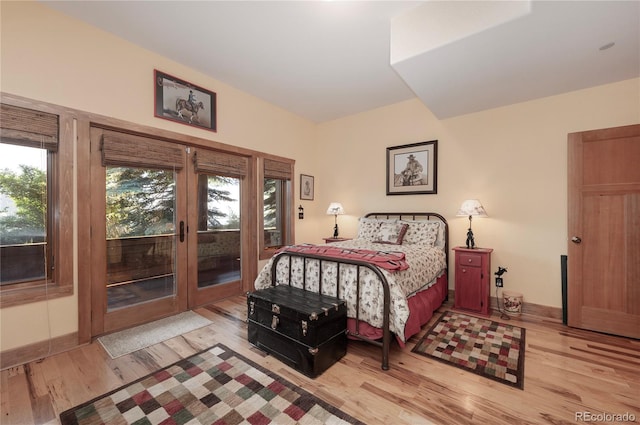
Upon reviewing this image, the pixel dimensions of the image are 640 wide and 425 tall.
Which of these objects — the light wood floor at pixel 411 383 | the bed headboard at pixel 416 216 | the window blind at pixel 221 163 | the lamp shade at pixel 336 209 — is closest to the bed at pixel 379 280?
the bed headboard at pixel 416 216

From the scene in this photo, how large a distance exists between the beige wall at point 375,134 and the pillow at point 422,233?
1.15 feet

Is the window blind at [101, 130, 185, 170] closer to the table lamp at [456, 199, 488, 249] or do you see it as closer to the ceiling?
the ceiling

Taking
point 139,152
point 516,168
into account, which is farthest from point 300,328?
point 516,168

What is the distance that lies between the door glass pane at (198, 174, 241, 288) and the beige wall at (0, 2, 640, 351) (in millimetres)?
655

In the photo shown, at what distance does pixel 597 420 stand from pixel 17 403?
3.52 m

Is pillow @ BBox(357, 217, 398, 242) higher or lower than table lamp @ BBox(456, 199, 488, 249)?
lower

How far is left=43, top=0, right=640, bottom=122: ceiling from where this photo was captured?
195 cm

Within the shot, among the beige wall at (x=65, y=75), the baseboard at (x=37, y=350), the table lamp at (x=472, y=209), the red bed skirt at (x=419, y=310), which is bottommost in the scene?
the baseboard at (x=37, y=350)

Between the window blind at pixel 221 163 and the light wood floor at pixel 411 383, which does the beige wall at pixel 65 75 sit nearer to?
the window blind at pixel 221 163

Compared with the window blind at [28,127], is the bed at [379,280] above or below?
below

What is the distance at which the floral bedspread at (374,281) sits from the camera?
2.12 meters
